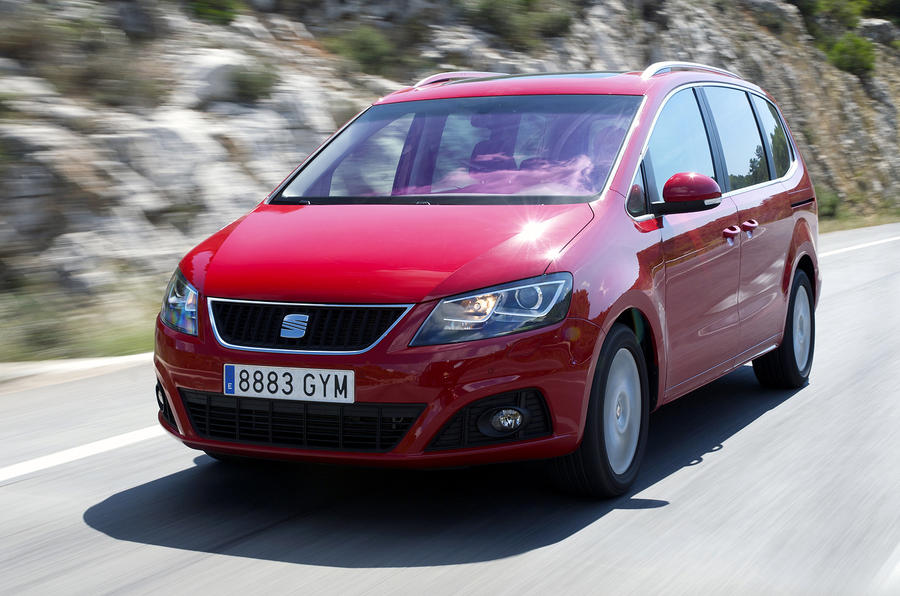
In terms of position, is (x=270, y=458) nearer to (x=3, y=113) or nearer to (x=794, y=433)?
(x=794, y=433)

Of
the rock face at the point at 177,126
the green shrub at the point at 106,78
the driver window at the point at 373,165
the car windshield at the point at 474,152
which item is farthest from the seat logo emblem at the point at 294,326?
the green shrub at the point at 106,78

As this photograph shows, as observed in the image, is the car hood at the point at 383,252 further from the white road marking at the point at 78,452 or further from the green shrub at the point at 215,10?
the green shrub at the point at 215,10

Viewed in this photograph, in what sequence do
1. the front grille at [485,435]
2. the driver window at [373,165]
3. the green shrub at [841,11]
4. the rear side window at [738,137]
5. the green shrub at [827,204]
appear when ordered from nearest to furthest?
the front grille at [485,435]
the driver window at [373,165]
the rear side window at [738,137]
the green shrub at [827,204]
the green shrub at [841,11]

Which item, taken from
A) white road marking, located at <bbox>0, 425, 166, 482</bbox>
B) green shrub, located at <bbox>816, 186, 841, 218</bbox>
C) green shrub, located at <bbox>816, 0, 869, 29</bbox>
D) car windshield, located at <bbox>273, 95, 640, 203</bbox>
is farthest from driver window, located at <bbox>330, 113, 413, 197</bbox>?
green shrub, located at <bbox>816, 0, 869, 29</bbox>

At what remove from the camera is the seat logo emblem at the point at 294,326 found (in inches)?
163

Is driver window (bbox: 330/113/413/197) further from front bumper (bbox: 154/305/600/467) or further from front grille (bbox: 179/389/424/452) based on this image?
front grille (bbox: 179/389/424/452)

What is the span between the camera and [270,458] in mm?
4258

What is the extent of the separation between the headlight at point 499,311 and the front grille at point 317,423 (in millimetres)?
269

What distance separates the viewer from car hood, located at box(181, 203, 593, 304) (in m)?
4.14

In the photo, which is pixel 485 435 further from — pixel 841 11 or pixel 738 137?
pixel 841 11

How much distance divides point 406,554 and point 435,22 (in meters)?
14.1

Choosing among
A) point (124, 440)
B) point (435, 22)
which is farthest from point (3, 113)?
point (435, 22)

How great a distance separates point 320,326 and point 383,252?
378 millimetres

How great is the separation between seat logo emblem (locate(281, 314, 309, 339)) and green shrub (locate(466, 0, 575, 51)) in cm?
1422
